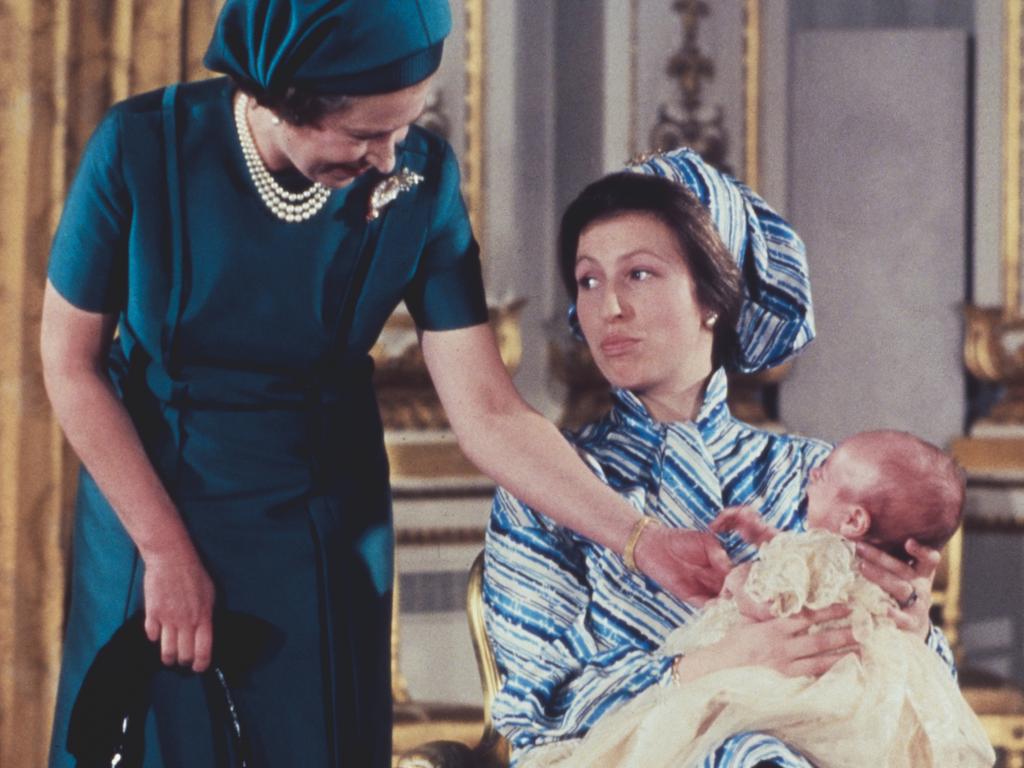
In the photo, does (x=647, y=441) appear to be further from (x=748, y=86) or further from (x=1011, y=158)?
(x=1011, y=158)

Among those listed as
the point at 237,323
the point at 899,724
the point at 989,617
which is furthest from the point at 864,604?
the point at 989,617

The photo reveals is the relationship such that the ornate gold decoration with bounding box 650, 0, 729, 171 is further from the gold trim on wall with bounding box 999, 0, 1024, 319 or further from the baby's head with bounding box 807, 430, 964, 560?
the baby's head with bounding box 807, 430, 964, 560

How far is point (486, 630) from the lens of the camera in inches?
72.8

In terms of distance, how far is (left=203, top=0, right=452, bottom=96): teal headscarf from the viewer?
50.4 inches

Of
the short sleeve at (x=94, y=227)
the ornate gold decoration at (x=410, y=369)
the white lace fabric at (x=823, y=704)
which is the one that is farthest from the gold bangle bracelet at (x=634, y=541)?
the ornate gold decoration at (x=410, y=369)

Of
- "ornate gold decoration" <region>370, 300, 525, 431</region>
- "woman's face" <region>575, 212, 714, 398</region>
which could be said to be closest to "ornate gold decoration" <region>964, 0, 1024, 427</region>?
"ornate gold decoration" <region>370, 300, 525, 431</region>

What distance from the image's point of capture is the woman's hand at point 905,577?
4.92 ft

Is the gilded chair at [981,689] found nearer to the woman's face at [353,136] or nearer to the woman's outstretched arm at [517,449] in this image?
the woman's outstretched arm at [517,449]

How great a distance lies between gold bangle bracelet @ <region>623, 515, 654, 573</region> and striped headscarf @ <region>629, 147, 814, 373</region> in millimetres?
335

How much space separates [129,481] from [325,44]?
40cm

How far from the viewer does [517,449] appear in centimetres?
157

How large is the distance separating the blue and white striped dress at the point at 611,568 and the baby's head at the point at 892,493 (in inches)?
7.6

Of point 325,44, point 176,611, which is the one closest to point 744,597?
point 176,611

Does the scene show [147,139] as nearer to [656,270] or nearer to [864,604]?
[656,270]
